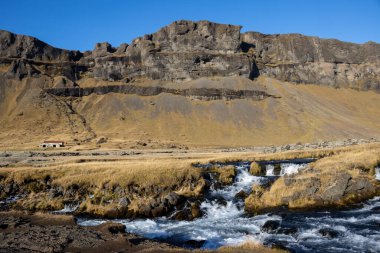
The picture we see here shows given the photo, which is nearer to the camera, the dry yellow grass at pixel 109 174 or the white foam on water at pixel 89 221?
the white foam on water at pixel 89 221

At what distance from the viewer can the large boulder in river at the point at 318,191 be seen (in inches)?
1161

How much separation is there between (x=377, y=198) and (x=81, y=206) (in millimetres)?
24718

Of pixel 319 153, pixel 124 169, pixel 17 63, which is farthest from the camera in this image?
pixel 17 63

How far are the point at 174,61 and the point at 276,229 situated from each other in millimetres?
155654

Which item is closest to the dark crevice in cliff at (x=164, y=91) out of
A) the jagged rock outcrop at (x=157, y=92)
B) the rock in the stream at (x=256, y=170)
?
the jagged rock outcrop at (x=157, y=92)

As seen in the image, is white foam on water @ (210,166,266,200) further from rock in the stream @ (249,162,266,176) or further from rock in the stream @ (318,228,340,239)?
rock in the stream @ (318,228,340,239)

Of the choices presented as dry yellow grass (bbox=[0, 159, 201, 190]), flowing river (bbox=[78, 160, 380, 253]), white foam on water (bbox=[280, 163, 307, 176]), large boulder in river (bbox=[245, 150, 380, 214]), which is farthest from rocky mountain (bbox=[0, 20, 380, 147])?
flowing river (bbox=[78, 160, 380, 253])

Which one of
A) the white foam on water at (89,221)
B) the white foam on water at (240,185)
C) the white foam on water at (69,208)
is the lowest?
the white foam on water at (69,208)

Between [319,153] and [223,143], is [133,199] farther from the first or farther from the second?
[223,143]

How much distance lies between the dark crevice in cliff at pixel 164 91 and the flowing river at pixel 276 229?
127776 millimetres

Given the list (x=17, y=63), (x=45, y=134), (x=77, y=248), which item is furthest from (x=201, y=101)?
(x=77, y=248)

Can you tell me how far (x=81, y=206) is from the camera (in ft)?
104

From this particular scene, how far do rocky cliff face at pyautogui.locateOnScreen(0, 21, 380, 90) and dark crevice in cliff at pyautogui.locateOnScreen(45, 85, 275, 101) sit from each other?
11.2 m

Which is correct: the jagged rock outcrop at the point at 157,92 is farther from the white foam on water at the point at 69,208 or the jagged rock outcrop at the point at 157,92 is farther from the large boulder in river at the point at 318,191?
the white foam on water at the point at 69,208
